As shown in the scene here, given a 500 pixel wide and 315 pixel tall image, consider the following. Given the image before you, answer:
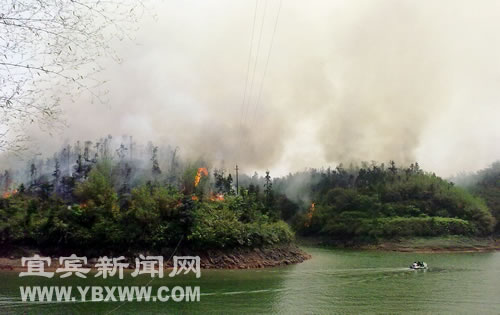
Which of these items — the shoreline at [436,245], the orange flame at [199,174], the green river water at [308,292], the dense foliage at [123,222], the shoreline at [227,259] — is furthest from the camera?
the shoreline at [436,245]

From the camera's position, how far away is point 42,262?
33.9 meters

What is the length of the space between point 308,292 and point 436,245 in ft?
157

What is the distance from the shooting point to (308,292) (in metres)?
23.8

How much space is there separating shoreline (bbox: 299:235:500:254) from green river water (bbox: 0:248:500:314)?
29587 mm

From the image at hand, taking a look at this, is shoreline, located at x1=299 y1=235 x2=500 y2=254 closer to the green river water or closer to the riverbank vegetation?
the riverbank vegetation

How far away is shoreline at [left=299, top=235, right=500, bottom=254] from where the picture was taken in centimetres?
6335

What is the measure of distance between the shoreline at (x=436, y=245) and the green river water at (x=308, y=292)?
29587mm

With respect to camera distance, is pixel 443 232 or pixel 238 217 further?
pixel 443 232

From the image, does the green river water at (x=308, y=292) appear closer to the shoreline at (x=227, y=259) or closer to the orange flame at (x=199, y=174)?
the shoreline at (x=227, y=259)

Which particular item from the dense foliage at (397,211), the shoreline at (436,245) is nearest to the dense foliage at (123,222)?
the shoreline at (436,245)

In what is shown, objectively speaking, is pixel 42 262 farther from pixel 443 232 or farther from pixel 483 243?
pixel 483 243

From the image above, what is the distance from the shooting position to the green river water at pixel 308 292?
1902 cm

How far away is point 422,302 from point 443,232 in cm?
5279

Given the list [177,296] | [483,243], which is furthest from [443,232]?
[177,296]
